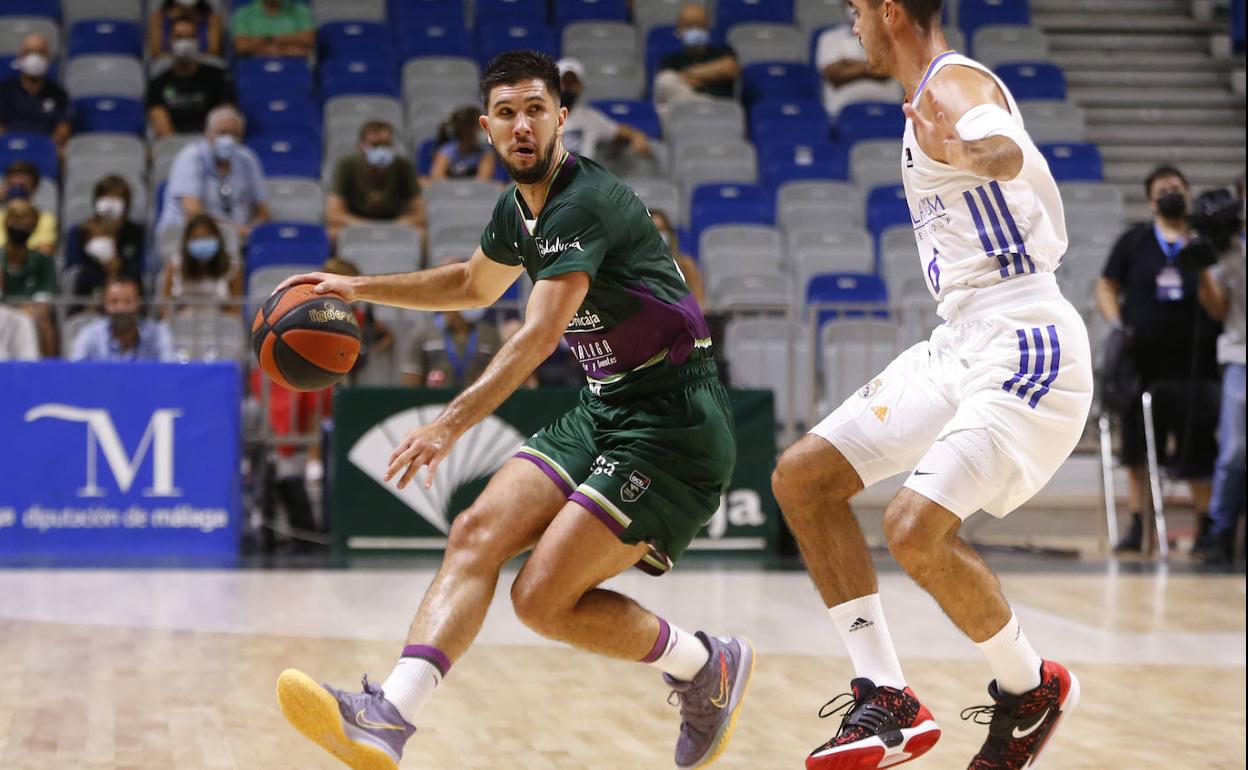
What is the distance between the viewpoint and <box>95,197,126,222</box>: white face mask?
12.2 metres

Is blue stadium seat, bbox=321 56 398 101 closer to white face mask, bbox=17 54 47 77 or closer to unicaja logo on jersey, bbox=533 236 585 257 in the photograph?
white face mask, bbox=17 54 47 77

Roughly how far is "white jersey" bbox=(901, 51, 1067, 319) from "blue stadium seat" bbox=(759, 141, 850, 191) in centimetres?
991

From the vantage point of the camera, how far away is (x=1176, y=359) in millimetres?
10836

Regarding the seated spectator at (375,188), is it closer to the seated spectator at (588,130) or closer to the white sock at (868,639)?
the seated spectator at (588,130)

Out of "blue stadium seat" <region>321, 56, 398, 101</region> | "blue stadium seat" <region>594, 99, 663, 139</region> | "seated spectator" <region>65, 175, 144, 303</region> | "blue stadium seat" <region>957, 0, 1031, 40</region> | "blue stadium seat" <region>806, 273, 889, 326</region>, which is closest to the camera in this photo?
"seated spectator" <region>65, 175, 144, 303</region>

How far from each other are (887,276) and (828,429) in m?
8.55

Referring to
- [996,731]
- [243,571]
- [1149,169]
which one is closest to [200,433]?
[243,571]

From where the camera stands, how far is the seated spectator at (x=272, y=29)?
15039mm

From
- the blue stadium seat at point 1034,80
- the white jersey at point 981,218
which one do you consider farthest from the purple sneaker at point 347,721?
the blue stadium seat at point 1034,80

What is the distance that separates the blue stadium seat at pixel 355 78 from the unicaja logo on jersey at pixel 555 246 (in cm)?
1072

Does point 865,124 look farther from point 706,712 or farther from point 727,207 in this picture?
point 706,712

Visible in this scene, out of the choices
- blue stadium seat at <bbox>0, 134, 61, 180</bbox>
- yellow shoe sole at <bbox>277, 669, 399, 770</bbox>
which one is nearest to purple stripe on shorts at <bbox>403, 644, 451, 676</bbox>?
yellow shoe sole at <bbox>277, 669, 399, 770</bbox>

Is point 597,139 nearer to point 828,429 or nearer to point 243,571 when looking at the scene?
point 243,571

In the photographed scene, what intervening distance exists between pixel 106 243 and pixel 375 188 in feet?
6.71
